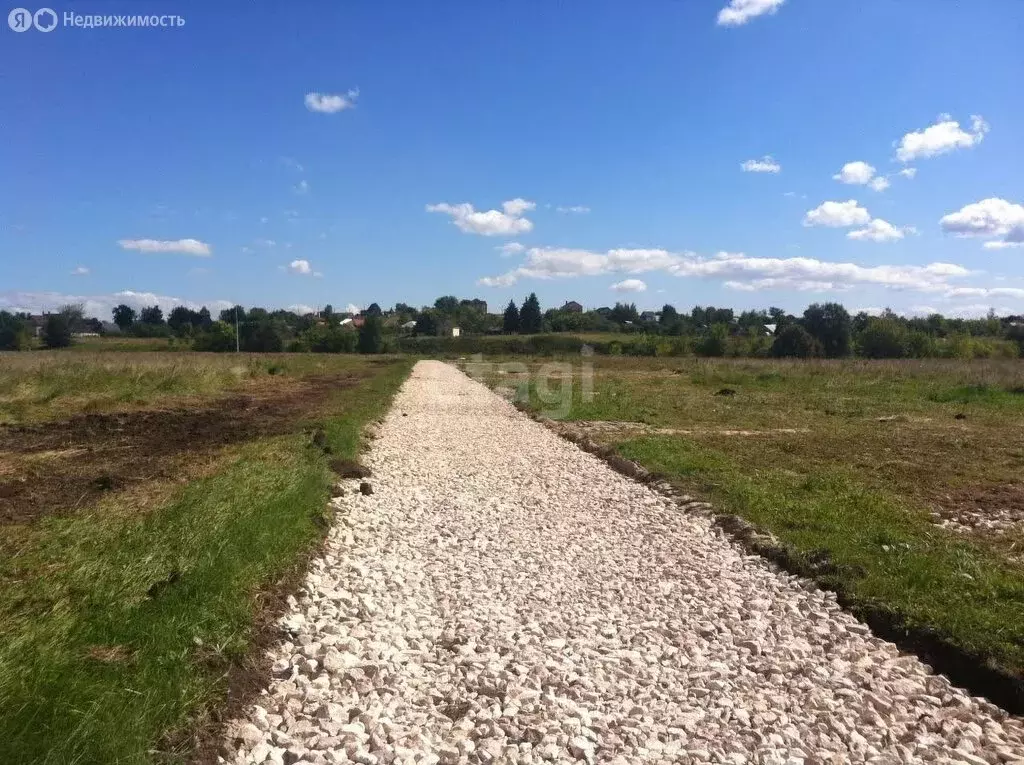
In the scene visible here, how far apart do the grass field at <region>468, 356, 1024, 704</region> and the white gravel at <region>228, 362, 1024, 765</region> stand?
0.79 metres

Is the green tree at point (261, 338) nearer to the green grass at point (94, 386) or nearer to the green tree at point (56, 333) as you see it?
the green tree at point (56, 333)

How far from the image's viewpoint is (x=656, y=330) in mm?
131875

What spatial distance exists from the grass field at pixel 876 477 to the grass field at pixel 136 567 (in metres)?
5.67

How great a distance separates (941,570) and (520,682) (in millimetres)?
4914

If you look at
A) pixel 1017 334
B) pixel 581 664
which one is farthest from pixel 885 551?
pixel 1017 334

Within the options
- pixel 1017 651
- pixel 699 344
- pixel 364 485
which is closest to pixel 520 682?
pixel 1017 651

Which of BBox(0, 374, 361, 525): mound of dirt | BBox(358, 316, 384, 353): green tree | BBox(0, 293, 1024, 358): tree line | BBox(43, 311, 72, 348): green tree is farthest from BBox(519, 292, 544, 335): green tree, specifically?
BBox(0, 374, 361, 525): mound of dirt

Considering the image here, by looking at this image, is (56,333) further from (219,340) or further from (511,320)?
(511,320)

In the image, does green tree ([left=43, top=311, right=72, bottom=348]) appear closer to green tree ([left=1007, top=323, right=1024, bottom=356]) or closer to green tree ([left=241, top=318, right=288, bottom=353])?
green tree ([left=241, top=318, right=288, bottom=353])

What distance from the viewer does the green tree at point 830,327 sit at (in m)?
78.1

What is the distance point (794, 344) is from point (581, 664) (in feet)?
257

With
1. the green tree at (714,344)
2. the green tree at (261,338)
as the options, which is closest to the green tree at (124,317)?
the green tree at (261,338)

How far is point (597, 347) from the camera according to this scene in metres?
95.9

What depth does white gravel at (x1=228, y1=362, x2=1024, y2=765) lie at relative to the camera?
4328 mm
